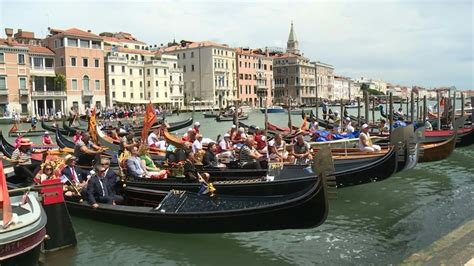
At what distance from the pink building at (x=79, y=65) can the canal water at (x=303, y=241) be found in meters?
33.6

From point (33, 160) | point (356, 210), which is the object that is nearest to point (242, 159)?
point (356, 210)

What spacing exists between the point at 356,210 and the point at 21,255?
4578 millimetres

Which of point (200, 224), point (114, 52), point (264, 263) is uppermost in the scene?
point (114, 52)

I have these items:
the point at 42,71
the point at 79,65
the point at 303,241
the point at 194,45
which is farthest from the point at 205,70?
the point at 303,241

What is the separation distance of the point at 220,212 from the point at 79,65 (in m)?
36.2

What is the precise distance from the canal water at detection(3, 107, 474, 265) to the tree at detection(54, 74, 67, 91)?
33.3m

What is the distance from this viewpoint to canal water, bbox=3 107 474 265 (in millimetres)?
4750

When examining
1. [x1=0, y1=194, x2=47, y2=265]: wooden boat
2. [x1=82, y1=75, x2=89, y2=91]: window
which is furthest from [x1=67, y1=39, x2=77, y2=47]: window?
[x1=0, y1=194, x2=47, y2=265]: wooden boat

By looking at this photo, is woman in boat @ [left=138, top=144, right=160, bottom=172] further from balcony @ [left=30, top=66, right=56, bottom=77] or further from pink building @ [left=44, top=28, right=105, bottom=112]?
balcony @ [left=30, top=66, right=56, bottom=77]

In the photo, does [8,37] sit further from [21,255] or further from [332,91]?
[332,91]

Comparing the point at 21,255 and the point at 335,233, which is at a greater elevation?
the point at 21,255

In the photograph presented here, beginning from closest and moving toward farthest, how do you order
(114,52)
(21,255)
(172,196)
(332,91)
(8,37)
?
(21,255) → (172,196) → (8,37) → (114,52) → (332,91)

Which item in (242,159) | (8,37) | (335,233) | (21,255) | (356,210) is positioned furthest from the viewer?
(8,37)

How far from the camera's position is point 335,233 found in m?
5.54
